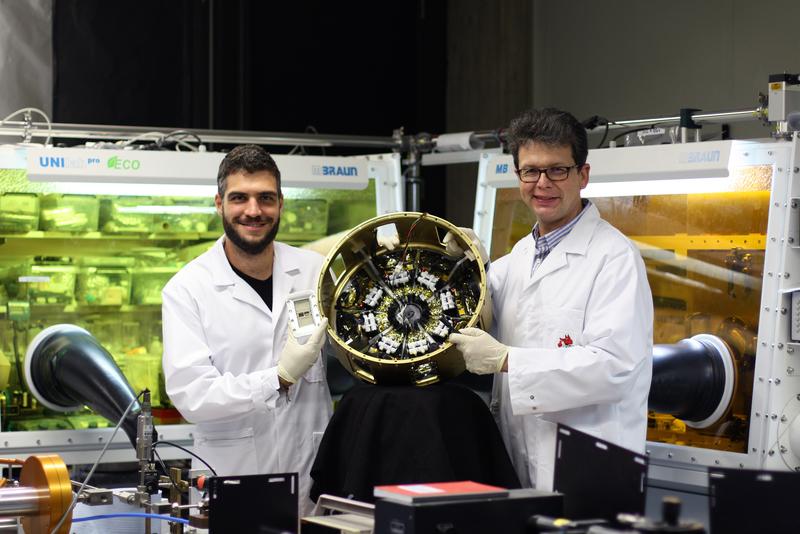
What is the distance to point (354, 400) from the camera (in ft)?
9.16

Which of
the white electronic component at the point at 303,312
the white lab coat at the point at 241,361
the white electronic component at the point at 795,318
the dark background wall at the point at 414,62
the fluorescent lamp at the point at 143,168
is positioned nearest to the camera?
the white electronic component at the point at 303,312

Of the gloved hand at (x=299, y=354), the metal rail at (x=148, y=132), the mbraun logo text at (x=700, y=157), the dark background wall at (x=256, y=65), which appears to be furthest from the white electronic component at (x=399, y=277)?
the dark background wall at (x=256, y=65)

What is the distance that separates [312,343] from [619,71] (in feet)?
11.1

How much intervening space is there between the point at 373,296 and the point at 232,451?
0.65 metres

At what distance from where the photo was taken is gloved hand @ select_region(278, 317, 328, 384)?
285 centimetres

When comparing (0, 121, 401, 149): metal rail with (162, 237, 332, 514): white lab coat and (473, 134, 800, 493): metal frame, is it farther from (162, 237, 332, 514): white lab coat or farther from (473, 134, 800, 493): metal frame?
(473, 134, 800, 493): metal frame

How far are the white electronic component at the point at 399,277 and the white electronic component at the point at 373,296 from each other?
1.6 inches

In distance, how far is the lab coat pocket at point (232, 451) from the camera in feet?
10.2

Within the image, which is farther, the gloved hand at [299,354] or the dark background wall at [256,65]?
the dark background wall at [256,65]

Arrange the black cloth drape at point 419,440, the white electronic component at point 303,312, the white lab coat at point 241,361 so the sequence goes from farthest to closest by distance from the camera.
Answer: the white lab coat at point 241,361 → the white electronic component at point 303,312 → the black cloth drape at point 419,440

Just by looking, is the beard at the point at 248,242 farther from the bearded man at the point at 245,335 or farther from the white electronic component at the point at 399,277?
the white electronic component at the point at 399,277

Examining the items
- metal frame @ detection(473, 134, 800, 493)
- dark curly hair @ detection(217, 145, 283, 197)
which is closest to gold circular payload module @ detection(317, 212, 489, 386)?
dark curly hair @ detection(217, 145, 283, 197)

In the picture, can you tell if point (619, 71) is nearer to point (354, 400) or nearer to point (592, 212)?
point (592, 212)

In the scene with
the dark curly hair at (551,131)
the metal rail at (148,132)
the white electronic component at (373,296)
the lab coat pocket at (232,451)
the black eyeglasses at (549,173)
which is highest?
the metal rail at (148,132)
